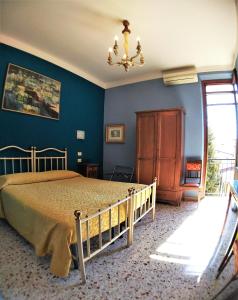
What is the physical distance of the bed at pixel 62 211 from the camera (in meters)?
1.36

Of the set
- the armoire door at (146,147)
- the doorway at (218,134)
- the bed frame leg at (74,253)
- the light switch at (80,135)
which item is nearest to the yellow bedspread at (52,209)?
the bed frame leg at (74,253)

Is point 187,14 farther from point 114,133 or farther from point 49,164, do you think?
point 49,164

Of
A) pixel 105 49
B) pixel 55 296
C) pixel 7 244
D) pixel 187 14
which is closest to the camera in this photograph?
pixel 55 296

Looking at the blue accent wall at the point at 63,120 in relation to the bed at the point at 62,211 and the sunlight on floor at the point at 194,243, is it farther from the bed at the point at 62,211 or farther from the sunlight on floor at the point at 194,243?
the sunlight on floor at the point at 194,243

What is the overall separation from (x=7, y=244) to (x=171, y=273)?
1792mm

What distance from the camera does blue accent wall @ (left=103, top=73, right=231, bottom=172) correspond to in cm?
378

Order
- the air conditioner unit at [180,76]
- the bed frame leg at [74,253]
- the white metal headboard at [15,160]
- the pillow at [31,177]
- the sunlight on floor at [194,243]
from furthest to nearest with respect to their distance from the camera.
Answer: the air conditioner unit at [180,76] < the white metal headboard at [15,160] < the pillow at [31,177] < the sunlight on floor at [194,243] < the bed frame leg at [74,253]

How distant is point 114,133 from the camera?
15.1 feet

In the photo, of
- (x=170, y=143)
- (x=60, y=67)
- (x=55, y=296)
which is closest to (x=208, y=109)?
(x=170, y=143)

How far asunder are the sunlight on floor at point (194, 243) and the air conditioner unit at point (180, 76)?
2637mm

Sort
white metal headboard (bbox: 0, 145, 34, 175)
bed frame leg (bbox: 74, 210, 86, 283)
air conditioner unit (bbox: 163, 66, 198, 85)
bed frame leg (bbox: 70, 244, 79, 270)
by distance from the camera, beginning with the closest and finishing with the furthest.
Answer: bed frame leg (bbox: 74, 210, 86, 283) < bed frame leg (bbox: 70, 244, 79, 270) < white metal headboard (bbox: 0, 145, 34, 175) < air conditioner unit (bbox: 163, 66, 198, 85)

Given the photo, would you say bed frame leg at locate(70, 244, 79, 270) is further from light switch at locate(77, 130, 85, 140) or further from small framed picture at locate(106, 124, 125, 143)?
small framed picture at locate(106, 124, 125, 143)

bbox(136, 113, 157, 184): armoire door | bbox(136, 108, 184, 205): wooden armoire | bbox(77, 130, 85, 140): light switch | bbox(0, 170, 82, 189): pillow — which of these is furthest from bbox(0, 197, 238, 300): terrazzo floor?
bbox(77, 130, 85, 140): light switch

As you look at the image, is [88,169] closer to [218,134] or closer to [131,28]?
[131,28]
